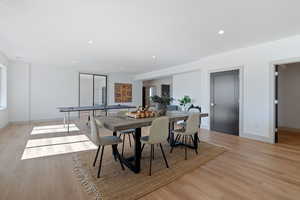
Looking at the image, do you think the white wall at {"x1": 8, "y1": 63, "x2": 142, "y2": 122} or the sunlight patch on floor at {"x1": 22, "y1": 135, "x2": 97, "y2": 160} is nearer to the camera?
the sunlight patch on floor at {"x1": 22, "y1": 135, "x2": 97, "y2": 160}

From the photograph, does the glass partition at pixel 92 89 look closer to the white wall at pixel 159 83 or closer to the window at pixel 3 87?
the window at pixel 3 87

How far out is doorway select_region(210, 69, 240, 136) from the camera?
439 centimetres

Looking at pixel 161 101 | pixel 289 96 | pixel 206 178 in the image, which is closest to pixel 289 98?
pixel 289 96

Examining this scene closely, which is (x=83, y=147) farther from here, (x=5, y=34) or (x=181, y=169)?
(x=5, y=34)

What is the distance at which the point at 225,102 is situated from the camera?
15.2 ft

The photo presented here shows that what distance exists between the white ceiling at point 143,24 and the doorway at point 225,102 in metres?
0.97

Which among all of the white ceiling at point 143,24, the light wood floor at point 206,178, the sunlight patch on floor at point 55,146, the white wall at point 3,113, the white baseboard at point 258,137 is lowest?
the light wood floor at point 206,178

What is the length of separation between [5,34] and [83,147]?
3029 mm

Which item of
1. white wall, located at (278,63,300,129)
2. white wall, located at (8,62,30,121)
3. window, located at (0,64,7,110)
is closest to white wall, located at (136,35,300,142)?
white wall, located at (278,63,300,129)

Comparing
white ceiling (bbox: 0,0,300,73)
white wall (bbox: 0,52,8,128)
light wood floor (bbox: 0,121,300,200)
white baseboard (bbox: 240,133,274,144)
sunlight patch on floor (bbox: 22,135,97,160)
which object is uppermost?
white ceiling (bbox: 0,0,300,73)

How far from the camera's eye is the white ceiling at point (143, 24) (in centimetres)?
215

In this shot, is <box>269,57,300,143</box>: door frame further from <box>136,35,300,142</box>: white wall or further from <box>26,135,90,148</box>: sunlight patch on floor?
<box>26,135,90,148</box>: sunlight patch on floor

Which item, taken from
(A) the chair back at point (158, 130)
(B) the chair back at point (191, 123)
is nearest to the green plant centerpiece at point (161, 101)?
(B) the chair back at point (191, 123)

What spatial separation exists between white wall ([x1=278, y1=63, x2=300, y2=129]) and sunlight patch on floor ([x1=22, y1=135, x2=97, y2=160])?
6.26m
